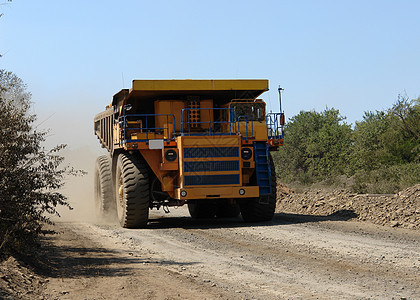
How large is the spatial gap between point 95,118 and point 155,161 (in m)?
6.79

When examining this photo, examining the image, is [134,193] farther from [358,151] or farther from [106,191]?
[358,151]

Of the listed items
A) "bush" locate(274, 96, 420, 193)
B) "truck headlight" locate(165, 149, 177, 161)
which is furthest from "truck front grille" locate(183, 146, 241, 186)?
"bush" locate(274, 96, 420, 193)

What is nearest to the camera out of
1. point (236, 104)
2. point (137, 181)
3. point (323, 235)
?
point (323, 235)

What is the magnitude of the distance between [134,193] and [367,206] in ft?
21.0

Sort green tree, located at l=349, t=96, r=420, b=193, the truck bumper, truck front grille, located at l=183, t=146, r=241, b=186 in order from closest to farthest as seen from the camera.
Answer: the truck bumper < truck front grille, located at l=183, t=146, r=241, b=186 < green tree, located at l=349, t=96, r=420, b=193

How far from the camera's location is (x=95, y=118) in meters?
21.5

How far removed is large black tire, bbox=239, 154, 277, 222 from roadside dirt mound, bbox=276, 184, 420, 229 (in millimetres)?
2384

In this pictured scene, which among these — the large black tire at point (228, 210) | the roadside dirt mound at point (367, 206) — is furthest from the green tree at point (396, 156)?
the large black tire at point (228, 210)

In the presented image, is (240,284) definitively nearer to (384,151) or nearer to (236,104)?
(236,104)

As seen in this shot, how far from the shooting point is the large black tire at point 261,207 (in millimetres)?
15519

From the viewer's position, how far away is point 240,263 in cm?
938

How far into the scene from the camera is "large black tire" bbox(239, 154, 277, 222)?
50.9ft

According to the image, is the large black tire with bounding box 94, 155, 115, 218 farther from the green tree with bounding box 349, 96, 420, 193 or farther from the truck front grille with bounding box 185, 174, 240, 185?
the green tree with bounding box 349, 96, 420, 193

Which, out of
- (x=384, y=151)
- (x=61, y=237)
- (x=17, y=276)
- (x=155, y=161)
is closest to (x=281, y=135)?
(x=155, y=161)
